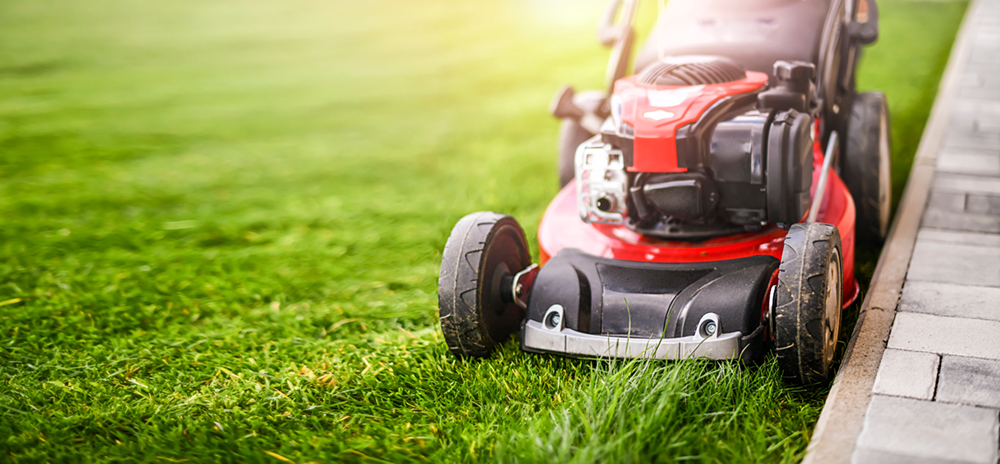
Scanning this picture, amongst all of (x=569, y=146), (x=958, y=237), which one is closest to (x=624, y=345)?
(x=569, y=146)

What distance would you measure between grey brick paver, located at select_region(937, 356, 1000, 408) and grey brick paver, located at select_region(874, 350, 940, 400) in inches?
1.1

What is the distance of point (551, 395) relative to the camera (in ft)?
8.13

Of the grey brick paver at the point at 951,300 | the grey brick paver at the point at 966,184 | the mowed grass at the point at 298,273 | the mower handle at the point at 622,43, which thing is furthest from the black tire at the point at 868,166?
the mowed grass at the point at 298,273

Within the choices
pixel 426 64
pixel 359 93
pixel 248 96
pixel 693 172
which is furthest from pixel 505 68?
pixel 693 172

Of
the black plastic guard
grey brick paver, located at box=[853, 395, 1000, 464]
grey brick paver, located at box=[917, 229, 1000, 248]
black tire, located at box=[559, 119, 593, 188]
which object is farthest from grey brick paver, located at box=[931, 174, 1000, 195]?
grey brick paver, located at box=[853, 395, 1000, 464]

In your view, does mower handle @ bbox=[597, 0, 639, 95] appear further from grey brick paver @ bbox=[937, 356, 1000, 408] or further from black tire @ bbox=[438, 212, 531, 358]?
grey brick paver @ bbox=[937, 356, 1000, 408]

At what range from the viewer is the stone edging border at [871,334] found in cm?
206

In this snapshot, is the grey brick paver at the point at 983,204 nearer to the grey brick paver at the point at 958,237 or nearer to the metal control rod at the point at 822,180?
the grey brick paver at the point at 958,237

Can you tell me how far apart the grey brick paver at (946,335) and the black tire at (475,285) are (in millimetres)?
1274

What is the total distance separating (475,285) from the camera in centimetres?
254

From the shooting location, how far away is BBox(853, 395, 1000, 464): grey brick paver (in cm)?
195

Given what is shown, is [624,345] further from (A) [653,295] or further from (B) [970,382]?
(B) [970,382]

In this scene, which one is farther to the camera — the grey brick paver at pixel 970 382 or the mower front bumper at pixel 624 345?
the mower front bumper at pixel 624 345

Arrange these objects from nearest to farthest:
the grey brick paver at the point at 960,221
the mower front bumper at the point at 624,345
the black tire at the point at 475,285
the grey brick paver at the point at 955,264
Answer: the mower front bumper at the point at 624,345
the black tire at the point at 475,285
the grey brick paver at the point at 955,264
the grey brick paver at the point at 960,221
